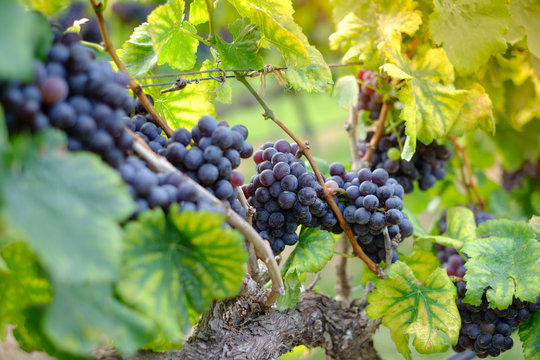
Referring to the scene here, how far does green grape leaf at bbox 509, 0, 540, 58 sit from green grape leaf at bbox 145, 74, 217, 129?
905mm

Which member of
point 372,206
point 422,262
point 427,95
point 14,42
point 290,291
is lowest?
point 422,262

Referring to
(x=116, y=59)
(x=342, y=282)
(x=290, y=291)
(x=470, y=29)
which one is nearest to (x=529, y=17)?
(x=470, y=29)

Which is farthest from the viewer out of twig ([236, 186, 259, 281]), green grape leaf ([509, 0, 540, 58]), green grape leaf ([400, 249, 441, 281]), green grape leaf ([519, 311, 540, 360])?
green grape leaf ([509, 0, 540, 58])

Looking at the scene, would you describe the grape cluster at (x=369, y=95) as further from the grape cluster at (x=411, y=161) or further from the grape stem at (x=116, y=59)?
the grape stem at (x=116, y=59)

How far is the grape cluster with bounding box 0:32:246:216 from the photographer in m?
0.54

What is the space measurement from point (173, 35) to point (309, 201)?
43 cm

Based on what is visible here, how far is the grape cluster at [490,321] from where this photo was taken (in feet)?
3.60

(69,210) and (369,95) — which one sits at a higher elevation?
(69,210)

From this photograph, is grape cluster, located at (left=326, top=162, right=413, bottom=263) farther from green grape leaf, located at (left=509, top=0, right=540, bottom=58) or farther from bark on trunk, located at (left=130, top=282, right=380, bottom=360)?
green grape leaf, located at (left=509, top=0, right=540, bottom=58)

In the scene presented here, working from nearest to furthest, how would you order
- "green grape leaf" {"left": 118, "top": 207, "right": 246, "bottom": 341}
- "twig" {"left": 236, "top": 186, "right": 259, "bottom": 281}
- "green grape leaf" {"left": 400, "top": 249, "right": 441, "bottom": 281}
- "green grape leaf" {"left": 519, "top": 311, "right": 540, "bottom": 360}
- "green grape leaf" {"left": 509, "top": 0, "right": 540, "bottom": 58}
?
1. "green grape leaf" {"left": 118, "top": 207, "right": 246, "bottom": 341}
2. "twig" {"left": 236, "top": 186, "right": 259, "bottom": 281}
3. "green grape leaf" {"left": 519, "top": 311, "right": 540, "bottom": 360}
4. "green grape leaf" {"left": 400, "top": 249, "right": 441, "bottom": 281}
5. "green grape leaf" {"left": 509, "top": 0, "right": 540, "bottom": 58}

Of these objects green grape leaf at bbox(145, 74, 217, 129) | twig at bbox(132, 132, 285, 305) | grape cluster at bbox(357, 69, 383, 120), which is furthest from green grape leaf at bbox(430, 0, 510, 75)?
twig at bbox(132, 132, 285, 305)

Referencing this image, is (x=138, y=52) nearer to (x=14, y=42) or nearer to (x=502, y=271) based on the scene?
(x=14, y=42)

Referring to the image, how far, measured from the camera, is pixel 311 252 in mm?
932

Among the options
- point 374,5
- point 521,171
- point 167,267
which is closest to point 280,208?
point 167,267
